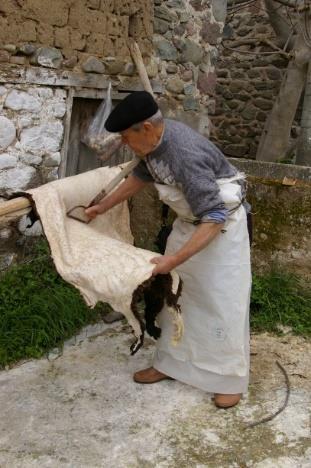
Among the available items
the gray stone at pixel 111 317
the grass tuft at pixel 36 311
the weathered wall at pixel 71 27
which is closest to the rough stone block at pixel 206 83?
the weathered wall at pixel 71 27

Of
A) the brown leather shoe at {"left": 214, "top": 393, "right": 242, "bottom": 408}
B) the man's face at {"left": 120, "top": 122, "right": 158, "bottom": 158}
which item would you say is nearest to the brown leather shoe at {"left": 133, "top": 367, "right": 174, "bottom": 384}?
the brown leather shoe at {"left": 214, "top": 393, "right": 242, "bottom": 408}

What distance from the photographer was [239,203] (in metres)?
2.94

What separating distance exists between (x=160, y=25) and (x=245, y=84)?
512cm

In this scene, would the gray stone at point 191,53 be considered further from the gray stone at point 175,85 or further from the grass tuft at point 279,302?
the grass tuft at point 279,302

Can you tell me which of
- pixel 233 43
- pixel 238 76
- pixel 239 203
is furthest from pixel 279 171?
pixel 238 76

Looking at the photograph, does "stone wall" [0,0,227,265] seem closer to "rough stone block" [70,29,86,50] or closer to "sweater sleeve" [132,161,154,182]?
"rough stone block" [70,29,86,50]

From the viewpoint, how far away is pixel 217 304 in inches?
118

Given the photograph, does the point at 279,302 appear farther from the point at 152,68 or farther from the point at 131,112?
the point at 152,68

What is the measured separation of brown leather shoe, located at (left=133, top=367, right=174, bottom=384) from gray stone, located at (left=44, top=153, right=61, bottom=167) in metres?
1.82

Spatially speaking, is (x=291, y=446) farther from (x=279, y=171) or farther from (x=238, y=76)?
(x=238, y=76)

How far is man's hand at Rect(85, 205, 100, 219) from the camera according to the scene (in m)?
3.06

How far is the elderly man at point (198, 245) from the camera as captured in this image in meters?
2.61

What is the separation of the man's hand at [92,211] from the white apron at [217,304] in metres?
0.41

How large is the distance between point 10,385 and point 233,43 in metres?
7.49
